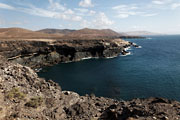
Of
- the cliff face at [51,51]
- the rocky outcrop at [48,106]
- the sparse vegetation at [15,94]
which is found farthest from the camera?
the cliff face at [51,51]

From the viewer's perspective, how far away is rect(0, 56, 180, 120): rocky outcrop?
1381 centimetres

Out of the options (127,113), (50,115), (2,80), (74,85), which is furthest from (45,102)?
(74,85)

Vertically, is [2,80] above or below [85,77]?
above

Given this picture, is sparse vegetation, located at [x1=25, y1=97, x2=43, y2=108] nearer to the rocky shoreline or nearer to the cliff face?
the rocky shoreline

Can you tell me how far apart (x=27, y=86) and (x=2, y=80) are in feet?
10.5

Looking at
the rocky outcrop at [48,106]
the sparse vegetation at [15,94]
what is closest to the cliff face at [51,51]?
the rocky outcrop at [48,106]

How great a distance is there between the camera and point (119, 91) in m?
31.7

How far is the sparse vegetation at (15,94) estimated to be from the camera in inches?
612

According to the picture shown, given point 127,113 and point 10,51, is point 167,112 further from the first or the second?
point 10,51

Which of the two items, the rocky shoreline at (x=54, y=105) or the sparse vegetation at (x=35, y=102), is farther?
the sparse vegetation at (x=35, y=102)

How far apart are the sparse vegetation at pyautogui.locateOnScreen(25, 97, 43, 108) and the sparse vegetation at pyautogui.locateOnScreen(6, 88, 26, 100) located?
4.37 feet

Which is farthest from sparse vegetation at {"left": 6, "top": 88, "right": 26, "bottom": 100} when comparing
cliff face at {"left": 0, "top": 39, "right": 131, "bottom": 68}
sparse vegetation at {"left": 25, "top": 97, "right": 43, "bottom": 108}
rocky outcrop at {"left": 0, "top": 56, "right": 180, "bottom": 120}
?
cliff face at {"left": 0, "top": 39, "right": 131, "bottom": 68}

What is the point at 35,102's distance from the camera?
15.7 m

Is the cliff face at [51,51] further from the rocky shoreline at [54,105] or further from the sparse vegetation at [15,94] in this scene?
the sparse vegetation at [15,94]
